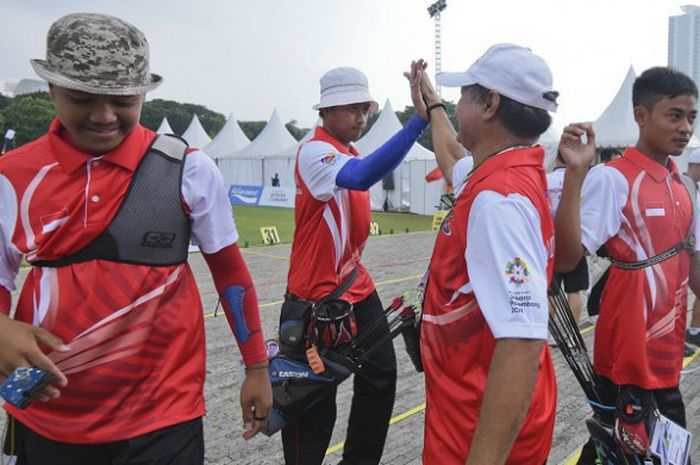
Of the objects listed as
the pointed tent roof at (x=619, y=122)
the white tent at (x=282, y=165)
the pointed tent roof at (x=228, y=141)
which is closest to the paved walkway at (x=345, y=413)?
the pointed tent roof at (x=619, y=122)

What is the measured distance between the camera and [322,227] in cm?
308

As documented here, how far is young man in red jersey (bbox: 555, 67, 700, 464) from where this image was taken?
8.57ft

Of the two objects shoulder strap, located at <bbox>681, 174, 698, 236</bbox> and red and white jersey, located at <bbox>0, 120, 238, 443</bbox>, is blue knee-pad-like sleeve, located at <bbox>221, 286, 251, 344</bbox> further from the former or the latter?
shoulder strap, located at <bbox>681, 174, 698, 236</bbox>

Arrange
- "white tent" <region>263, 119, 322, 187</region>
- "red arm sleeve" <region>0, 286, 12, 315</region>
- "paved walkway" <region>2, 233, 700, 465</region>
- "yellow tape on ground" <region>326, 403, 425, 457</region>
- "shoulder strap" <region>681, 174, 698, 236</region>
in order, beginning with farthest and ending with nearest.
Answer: "white tent" <region>263, 119, 322, 187</region> < "yellow tape on ground" <region>326, 403, 425, 457</region> < "paved walkway" <region>2, 233, 700, 465</region> < "shoulder strap" <region>681, 174, 698, 236</region> < "red arm sleeve" <region>0, 286, 12, 315</region>

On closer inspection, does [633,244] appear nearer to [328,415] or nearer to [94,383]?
[328,415]

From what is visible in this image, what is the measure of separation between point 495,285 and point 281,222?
60.7 ft

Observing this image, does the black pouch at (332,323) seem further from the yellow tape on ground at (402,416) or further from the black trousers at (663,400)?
the black trousers at (663,400)

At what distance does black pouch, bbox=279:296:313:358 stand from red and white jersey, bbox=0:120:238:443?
119 cm

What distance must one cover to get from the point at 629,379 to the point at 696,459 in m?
1.65

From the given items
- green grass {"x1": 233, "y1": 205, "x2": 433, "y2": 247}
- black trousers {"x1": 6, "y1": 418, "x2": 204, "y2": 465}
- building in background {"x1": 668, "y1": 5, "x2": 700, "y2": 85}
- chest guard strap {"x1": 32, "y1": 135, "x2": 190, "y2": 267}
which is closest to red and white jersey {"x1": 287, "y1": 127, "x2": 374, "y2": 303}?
chest guard strap {"x1": 32, "y1": 135, "x2": 190, "y2": 267}

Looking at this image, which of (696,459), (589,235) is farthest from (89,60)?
(696,459)

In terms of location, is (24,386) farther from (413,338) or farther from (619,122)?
(619,122)

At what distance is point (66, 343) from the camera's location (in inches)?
68.3

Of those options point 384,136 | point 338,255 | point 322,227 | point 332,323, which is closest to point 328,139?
point 322,227
